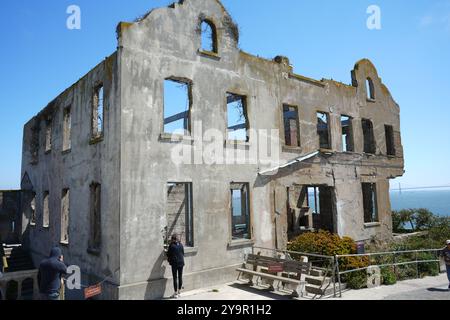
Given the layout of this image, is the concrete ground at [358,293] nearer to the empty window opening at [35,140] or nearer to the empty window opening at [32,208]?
the empty window opening at [32,208]

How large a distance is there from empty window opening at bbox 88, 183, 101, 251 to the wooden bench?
5.04 meters

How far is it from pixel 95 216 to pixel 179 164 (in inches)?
146

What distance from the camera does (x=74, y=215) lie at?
13.2m

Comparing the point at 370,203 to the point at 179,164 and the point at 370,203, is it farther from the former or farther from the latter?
the point at 179,164

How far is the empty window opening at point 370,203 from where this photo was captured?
18.5 meters

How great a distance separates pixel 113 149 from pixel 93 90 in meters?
3.27

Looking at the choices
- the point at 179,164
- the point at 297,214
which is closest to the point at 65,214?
the point at 179,164

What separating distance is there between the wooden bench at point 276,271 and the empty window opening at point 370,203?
944 centimetres

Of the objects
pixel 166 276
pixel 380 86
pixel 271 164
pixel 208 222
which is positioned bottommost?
pixel 166 276

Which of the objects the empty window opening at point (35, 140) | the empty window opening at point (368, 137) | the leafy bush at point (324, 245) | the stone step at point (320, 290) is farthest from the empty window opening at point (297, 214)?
the empty window opening at point (35, 140)

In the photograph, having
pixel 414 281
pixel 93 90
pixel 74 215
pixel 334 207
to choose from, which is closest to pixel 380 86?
pixel 334 207

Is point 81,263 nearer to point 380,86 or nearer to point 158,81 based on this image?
point 158,81

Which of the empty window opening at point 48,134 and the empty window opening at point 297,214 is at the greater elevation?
the empty window opening at point 48,134

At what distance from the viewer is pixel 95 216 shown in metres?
12.1
